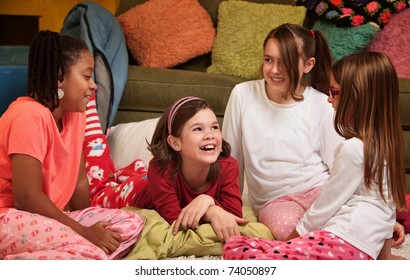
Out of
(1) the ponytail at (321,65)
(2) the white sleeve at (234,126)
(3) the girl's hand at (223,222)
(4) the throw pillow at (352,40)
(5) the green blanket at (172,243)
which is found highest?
(1) the ponytail at (321,65)

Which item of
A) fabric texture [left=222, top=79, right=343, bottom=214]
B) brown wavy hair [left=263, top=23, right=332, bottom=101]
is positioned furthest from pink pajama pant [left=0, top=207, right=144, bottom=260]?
brown wavy hair [left=263, top=23, right=332, bottom=101]

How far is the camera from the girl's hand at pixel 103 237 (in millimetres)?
1790

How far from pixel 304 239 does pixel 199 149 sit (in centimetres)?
44

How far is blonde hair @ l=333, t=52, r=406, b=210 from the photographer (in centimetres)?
167

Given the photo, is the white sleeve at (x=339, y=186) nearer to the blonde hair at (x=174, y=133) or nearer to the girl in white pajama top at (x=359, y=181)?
the girl in white pajama top at (x=359, y=181)

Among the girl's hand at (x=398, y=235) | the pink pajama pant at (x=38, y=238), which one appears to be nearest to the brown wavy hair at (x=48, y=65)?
the pink pajama pant at (x=38, y=238)

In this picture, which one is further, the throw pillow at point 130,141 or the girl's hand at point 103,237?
the throw pillow at point 130,141

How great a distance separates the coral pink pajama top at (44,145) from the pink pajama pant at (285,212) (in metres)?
0.57

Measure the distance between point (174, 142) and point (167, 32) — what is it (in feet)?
4.37

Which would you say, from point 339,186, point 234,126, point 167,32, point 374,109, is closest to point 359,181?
point 339,186

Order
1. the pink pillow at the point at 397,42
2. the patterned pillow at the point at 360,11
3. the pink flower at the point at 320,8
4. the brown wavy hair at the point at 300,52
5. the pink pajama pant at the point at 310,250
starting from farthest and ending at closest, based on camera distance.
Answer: the pink flower at the point at 320,8, the patterned pillow at the point at 360,11, the pink pillow at the point at 397,42, the brown wavy hair at the point at 300,52, the pink pajama pant at the point at 310,250

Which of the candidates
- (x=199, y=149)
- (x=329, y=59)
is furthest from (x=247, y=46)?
(x=199, y=149)

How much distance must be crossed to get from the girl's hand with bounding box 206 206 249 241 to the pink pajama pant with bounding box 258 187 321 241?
0.41 feet
